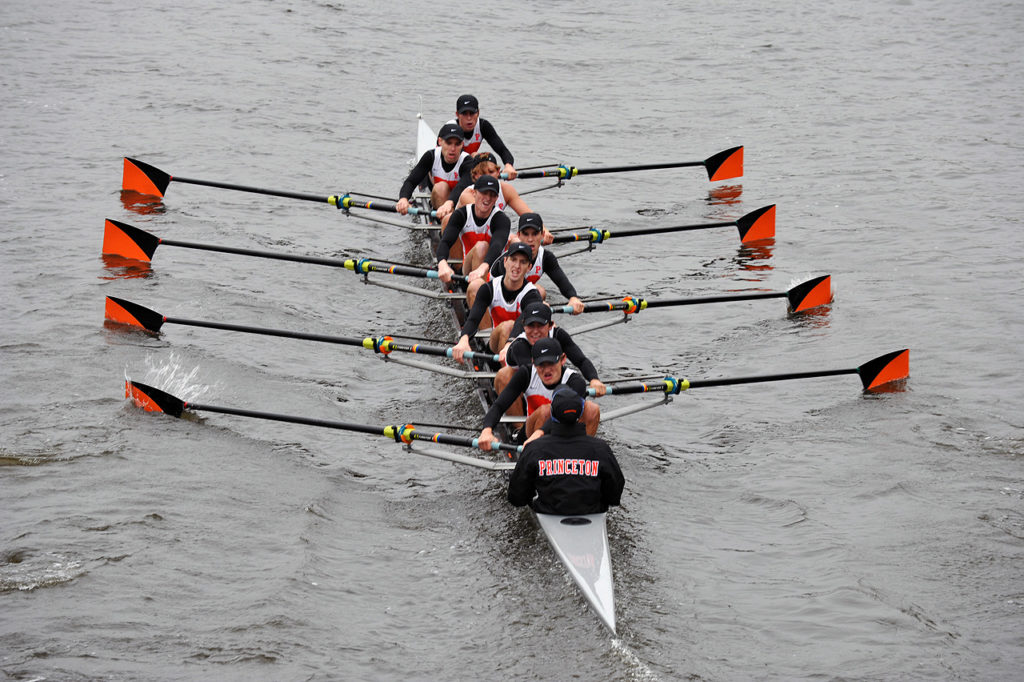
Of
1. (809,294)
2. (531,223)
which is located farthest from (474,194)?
(809,294)

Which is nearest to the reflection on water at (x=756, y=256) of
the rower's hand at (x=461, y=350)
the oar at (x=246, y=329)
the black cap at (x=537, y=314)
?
the oar at (x=246, y=329)

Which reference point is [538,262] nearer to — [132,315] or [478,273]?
[478,273]

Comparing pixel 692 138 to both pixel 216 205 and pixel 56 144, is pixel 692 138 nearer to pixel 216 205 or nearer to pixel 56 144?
pixel 216 205

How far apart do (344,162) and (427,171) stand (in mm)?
5954

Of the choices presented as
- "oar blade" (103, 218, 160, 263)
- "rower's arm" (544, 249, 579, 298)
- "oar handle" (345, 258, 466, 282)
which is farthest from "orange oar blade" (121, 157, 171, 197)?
"rower's arm" (544, 249, 579, 298)

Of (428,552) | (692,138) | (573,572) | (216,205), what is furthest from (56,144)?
(573,572)

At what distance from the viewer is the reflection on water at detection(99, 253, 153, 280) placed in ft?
50.8

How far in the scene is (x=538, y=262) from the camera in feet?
39.8

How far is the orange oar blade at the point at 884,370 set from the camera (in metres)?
12.3

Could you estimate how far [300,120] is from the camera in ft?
76.9

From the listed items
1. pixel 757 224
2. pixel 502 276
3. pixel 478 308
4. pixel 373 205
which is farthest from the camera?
pixel 757 224

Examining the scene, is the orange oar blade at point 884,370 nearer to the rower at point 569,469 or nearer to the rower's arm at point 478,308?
the rower's arm at point 478,308

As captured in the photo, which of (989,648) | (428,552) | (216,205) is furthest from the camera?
(216,205)

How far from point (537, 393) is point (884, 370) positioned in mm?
4528
